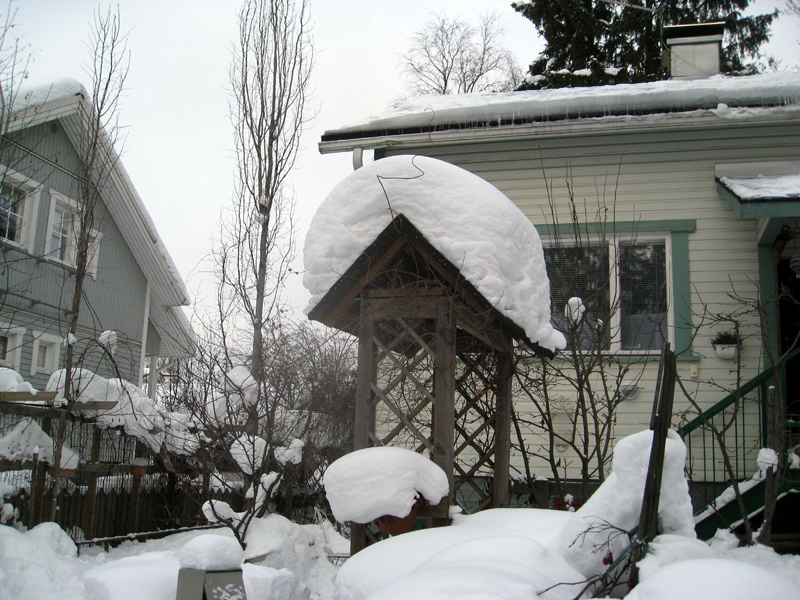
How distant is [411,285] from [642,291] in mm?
4638

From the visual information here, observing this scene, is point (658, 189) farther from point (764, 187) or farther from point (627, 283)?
point (764, 187)

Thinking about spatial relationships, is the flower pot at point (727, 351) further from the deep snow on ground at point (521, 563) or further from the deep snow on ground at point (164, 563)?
the deep snow on ground at point (164, 563)

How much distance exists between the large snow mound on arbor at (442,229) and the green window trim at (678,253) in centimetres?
341

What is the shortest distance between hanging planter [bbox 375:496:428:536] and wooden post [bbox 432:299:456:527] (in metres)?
0.21

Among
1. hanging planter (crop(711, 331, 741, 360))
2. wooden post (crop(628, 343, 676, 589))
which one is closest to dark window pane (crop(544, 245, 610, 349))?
hanging planter (crop(711, 331, 741, 360))

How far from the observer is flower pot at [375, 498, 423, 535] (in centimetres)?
455

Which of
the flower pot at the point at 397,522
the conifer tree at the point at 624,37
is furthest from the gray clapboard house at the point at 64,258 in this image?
the conifer tree at the point at 624,37

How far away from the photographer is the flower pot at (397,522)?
4.55 m

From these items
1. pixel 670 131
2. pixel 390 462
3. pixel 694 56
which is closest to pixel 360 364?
pixel 390 462

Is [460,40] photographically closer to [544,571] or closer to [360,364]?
[360,364]

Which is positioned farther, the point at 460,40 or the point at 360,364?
the point at 460,40

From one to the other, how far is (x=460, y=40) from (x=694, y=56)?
18.0 m

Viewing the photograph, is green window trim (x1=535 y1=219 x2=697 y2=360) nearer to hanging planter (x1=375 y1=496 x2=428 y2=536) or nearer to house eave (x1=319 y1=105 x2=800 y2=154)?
house eave (x1=319 y1=105 x2=800 y2=154)

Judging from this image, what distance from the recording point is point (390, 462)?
4383mm
